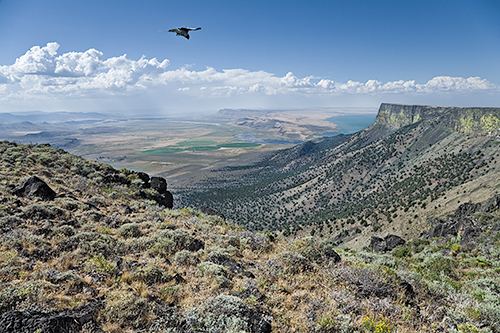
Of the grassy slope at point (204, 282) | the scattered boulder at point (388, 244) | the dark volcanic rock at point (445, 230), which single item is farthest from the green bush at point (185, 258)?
the dark volcanic rock at point (445, 230)

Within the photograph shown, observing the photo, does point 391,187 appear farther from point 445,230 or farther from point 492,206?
point 445,230

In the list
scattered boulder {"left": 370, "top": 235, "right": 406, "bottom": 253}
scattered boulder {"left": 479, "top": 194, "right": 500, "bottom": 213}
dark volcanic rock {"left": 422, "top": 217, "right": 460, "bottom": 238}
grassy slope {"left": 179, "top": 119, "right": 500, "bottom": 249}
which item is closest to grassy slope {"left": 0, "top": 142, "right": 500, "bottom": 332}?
scattered boulder {"left": 370, "top": 235, "right": 406, "bottom": 253}

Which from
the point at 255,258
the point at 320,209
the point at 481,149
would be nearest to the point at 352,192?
the point at 320,209

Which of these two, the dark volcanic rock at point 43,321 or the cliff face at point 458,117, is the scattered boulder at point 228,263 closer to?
the dark volcanic rock at point 43,321

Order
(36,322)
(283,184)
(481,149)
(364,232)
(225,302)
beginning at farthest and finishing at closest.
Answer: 1. (283,184)
2. (481,149)
3. (364,232)
4. (225,302)
5. (36,322)

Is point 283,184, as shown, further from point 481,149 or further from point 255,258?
point 255,258

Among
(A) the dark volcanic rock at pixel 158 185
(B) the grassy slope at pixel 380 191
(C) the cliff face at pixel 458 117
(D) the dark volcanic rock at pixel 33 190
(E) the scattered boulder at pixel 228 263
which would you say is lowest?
(B) the grassy slope at pixel 380 191

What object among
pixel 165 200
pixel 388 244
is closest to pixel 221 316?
pixel 165 200
